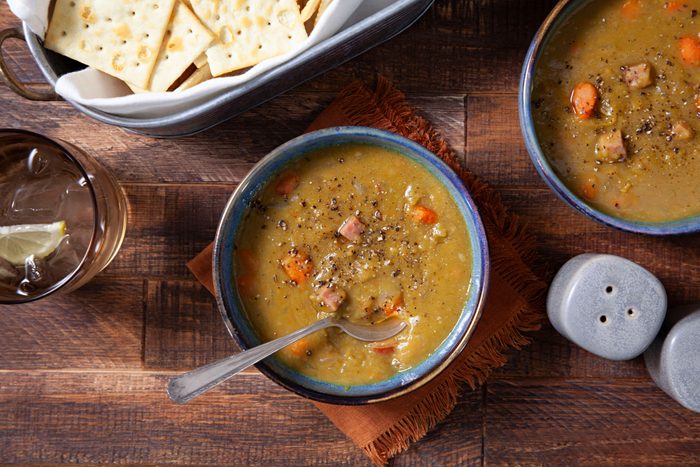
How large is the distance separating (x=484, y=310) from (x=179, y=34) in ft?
4.16

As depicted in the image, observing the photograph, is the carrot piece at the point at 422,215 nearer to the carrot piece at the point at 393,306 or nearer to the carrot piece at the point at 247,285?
the carrot piece at the point at 393,306

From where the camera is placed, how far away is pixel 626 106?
80.3 inches

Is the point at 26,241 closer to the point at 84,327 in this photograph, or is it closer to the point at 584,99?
the point at 84,327

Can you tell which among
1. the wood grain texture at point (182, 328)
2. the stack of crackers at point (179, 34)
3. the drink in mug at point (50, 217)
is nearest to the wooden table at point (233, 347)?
the wood grain texture at point (182, 328)

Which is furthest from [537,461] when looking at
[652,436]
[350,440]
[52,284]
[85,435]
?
[52,284]

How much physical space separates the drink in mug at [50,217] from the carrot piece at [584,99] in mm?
1454

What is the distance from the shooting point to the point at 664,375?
2096 millimetres

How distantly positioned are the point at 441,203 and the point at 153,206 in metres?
0.95

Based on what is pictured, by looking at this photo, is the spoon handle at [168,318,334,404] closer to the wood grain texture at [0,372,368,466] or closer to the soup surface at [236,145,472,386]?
the soup surface at [236,145,472,386]

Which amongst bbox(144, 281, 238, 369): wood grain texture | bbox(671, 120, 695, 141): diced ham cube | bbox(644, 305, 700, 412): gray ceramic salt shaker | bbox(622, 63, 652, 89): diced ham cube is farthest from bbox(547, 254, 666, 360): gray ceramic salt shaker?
bbox(144, 281, 238, 369): wood grain texture

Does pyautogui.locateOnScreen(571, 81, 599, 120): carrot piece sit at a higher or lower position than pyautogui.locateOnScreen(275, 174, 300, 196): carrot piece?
higher

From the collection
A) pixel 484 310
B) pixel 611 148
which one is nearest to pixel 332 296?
pixel 484 310

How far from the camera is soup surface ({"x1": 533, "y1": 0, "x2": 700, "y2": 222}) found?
2.03 metres

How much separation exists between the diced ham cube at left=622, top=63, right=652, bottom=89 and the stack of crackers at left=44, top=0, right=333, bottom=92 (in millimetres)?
917
